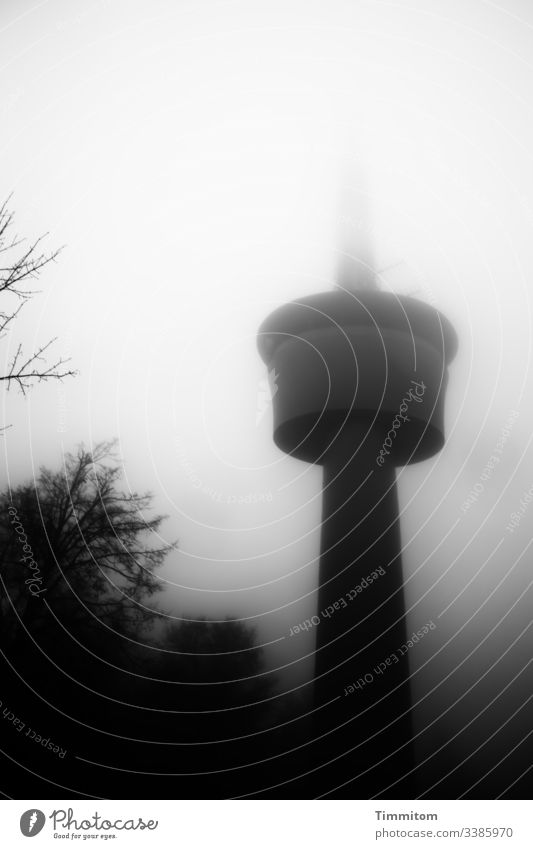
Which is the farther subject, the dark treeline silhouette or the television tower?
the television tower

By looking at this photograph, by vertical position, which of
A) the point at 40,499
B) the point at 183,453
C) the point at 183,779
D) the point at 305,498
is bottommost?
the point at 183,779

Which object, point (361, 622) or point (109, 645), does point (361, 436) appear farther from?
point (109, 645)

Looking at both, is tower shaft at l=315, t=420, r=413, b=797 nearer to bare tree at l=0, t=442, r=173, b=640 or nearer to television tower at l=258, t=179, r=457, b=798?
television tower at l=258, t=179, r=457, b=798

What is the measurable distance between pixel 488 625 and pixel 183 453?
476 cm

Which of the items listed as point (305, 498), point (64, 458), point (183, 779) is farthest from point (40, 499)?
point (305, 498)

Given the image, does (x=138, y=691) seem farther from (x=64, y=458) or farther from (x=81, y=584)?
(x=64, y=458)

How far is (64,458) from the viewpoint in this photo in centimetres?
899
